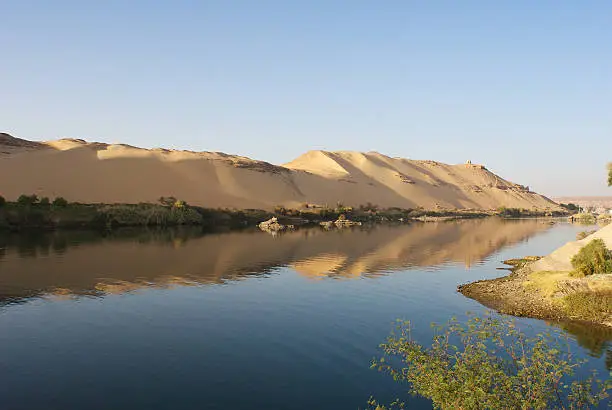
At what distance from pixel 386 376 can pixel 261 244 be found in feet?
145

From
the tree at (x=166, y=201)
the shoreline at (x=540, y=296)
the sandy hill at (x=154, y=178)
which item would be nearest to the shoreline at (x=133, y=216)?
the tree at (x=166, y=201)

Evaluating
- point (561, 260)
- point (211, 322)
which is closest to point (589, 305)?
point (561, 260)

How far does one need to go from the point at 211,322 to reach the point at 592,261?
24986 millimetres

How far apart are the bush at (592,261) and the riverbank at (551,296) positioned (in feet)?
2.73

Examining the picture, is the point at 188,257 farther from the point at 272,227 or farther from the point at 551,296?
the point at 272,227

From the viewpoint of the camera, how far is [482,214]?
6457 inches

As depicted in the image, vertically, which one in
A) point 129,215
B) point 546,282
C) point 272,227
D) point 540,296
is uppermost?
point 129,215

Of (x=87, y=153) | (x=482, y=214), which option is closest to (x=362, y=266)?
(x=87, y=153)

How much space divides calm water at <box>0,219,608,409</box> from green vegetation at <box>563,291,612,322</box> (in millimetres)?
2185

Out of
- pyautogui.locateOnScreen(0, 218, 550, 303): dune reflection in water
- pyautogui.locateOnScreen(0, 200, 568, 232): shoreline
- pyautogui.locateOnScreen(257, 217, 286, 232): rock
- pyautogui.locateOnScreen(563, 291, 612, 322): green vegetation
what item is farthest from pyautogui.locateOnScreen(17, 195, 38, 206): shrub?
pyautogui.locateOnScreen(563, 291, 612, 322): green vegetation

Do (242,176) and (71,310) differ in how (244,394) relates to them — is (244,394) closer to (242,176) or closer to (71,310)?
(71,310)

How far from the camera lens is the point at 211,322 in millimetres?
24109

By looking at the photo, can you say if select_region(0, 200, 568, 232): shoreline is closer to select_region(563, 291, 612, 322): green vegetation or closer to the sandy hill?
the sandy hill

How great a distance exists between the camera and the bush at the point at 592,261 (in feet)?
96.6
